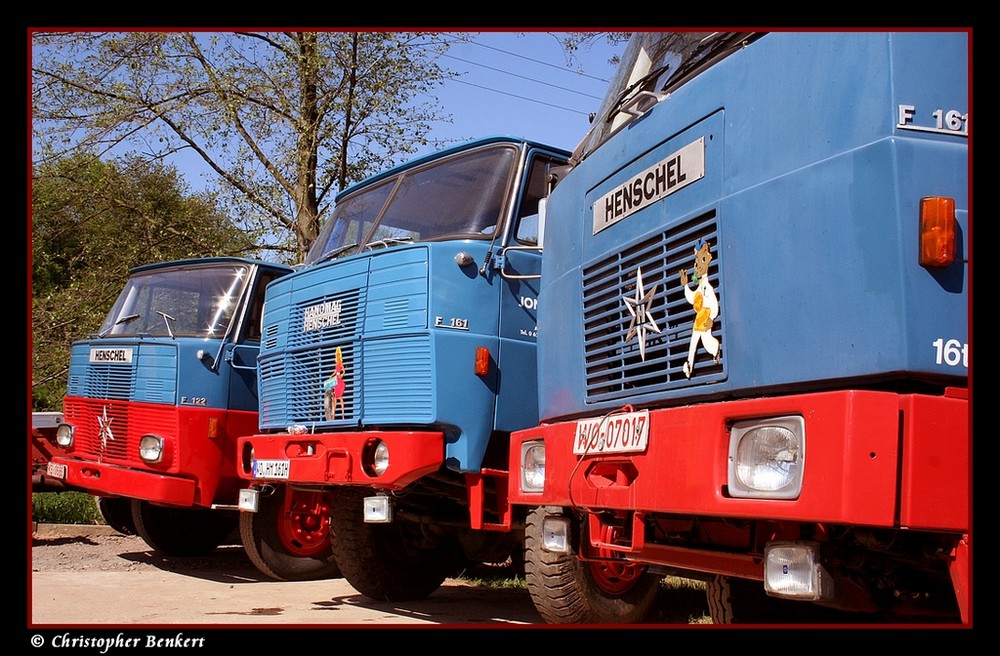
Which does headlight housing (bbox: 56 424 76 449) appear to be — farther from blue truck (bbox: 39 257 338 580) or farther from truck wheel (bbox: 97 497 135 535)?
truck wheel (bbox: 97 497 135 535)

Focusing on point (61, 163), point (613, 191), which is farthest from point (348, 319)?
point (61, 163)

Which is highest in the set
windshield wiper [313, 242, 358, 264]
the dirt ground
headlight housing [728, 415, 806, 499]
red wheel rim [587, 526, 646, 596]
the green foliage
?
windshield wiper [313, 242, 358, 264]

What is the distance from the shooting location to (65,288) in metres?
16.1

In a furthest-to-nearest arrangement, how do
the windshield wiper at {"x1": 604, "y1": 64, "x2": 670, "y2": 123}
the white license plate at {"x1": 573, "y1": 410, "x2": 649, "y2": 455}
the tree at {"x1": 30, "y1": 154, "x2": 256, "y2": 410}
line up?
the tree at {"x1": 30, "y1": 154, "x2": 256, "y2": 410}, the windshield wiper at {"x1": 604, "y1": 64, "x2": 670, "y2": 123}, the white license plate at {"x1": 573, "y1": 410, "x2": 649, "y2": 455}

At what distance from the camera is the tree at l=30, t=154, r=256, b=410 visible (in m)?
14.3

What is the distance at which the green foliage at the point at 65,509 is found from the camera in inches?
534

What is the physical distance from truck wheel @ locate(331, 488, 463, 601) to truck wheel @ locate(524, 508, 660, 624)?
184 centimetres

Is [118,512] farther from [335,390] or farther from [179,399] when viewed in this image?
[335,390]

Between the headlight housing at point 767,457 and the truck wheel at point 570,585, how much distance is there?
78.5 inches

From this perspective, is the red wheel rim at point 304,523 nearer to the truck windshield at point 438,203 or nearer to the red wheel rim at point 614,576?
the truck windshield at point 438,203

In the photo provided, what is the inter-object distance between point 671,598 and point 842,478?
496 centimetres

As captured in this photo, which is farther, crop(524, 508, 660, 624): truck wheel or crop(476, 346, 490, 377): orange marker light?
crop(476, 346, 490, 377): orange marker light

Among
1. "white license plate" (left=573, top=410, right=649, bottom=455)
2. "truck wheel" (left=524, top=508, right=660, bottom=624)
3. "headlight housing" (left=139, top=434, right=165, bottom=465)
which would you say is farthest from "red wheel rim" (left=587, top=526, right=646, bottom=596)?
"headlight housing" (left=139, top=434, right=165, bottom=465)

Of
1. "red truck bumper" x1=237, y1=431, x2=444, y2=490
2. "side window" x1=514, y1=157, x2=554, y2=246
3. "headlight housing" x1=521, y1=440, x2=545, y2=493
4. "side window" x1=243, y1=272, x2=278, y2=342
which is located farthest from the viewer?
"side window" x1=243, y1=272, x2=278, y2=342
